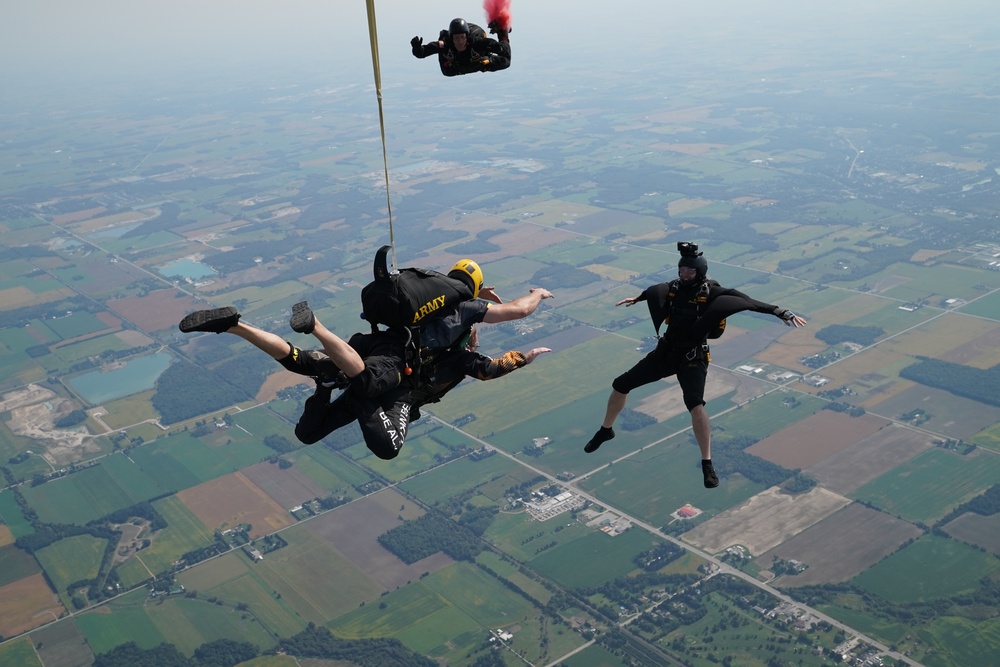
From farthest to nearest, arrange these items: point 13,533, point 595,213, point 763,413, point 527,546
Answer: point 595,213, point 763,413, point 13,533, point 527,546

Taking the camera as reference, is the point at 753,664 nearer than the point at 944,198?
Yes

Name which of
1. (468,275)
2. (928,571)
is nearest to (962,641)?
(928,571)

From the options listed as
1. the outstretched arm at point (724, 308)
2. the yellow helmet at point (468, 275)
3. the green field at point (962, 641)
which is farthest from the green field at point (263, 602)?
the outstretched arm at point (724, 308)

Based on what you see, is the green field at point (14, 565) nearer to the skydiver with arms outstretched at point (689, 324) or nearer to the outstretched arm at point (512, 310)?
the skydiver with arms outstretched at point (689, 324)

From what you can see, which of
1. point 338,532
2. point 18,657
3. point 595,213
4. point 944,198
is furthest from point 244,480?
point 944,198

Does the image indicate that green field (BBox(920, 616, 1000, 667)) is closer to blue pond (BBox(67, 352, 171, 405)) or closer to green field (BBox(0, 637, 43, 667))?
green field (BBox(0, 637, 43, 667))

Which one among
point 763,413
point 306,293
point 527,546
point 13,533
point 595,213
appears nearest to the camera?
point 527,546

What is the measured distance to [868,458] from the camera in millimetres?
97562

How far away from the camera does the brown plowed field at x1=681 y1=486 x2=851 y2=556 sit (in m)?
87.6

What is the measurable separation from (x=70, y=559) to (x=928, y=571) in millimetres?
71476

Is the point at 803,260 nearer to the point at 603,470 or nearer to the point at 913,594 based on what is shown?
the point at 603,470

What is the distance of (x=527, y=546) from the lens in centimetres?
8806

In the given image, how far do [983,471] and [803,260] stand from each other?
68053 millimetres

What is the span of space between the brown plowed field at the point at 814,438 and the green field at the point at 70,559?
198 ft
